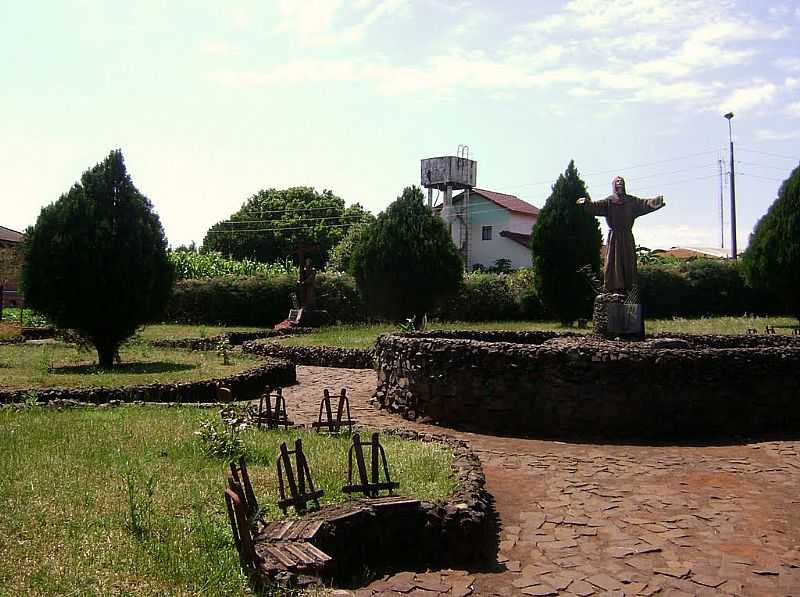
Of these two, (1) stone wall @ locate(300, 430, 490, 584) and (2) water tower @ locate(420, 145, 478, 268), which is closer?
(1) stone wall @ locate(300, 430, 490, 584)

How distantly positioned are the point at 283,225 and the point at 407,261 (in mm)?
36790

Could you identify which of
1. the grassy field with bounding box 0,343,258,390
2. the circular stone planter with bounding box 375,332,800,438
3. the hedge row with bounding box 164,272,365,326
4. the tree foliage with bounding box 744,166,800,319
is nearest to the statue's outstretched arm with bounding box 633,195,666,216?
the circular stone planter with bounding box 375,332,800,438

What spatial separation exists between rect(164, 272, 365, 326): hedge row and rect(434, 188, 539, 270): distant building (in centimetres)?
1726

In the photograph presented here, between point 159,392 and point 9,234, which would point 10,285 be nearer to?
point 9,234

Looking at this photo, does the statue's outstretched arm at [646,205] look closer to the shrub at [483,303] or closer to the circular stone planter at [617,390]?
the circular stone planter at [617,390]

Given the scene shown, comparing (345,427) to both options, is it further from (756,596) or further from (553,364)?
(756,596)

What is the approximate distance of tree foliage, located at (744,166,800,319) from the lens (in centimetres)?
2062

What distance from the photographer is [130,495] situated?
18.1 ft

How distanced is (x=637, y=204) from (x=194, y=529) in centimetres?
1011

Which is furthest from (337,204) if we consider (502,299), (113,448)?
(113,448)

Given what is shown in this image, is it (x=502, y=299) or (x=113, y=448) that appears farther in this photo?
(x=502, y=299)

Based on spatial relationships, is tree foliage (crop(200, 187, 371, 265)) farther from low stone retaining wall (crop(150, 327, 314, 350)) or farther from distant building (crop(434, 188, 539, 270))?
low stone retaining wall (crop(150, 327, 314, 350))

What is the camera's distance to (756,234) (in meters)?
22.3

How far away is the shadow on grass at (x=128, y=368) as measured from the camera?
553 inches
